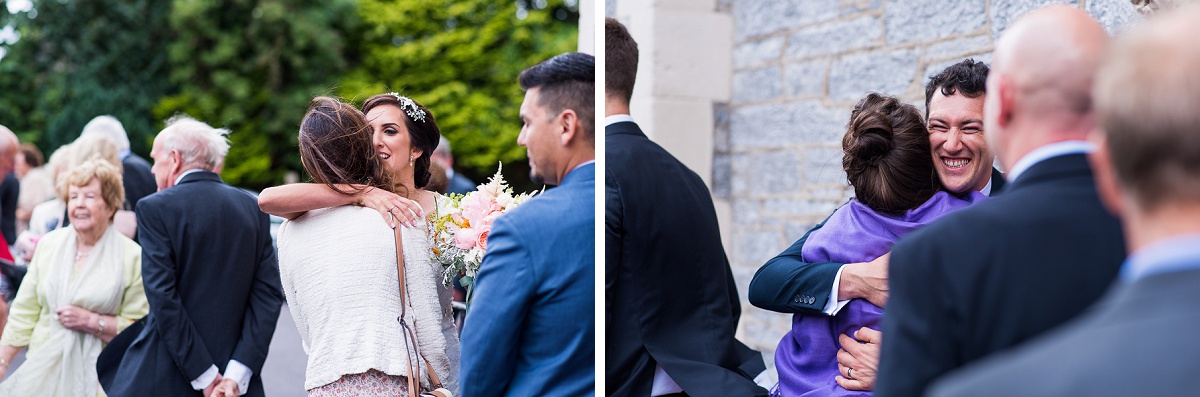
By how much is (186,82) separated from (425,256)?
58.6 feet

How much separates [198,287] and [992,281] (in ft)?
9.44

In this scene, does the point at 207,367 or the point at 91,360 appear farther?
the point at 91,360

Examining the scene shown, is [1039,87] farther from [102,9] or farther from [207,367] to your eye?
[102,9]

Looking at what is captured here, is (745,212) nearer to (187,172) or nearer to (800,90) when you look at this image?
(800,90)

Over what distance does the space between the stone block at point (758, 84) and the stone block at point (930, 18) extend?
675mm

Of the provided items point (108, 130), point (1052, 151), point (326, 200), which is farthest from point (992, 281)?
point (108, 130)

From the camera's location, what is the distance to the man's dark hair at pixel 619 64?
9.08 feet

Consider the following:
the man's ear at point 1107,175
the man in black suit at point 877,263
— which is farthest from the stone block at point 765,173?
the man's ear at point 1107,175

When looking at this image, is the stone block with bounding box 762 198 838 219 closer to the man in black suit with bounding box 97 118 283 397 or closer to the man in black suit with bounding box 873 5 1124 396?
the man in black suit with bounding box 97 118 283 397

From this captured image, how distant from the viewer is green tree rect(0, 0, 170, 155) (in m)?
15.6

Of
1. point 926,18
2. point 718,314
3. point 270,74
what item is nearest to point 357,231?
point 718,314

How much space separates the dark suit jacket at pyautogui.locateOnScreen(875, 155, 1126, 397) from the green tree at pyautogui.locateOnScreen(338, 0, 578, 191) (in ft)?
56.4

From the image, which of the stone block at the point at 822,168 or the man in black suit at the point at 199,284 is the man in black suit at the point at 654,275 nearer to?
the man in black suit at the point at 199,284

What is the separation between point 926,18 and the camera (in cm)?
441
